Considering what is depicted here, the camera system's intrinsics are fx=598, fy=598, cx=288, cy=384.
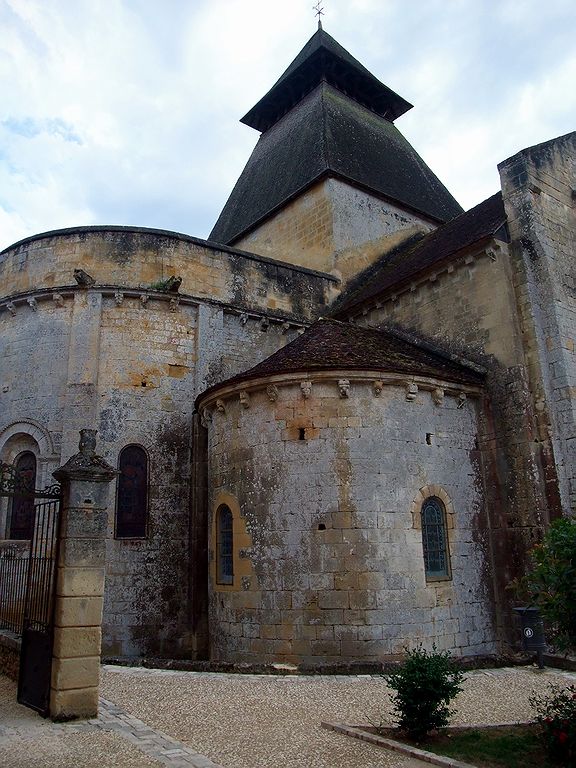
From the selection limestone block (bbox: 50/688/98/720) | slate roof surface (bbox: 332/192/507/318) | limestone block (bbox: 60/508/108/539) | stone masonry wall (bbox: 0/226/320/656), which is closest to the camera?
limestone block (bbox: 50/688/98/720)

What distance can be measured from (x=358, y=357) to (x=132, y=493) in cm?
544

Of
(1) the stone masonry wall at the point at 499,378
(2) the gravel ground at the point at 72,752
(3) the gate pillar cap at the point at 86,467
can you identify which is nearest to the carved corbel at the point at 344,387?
(1) the stone masonry wall at the point at 499,378

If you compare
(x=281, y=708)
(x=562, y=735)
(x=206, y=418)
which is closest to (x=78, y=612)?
(x=281, y=708)

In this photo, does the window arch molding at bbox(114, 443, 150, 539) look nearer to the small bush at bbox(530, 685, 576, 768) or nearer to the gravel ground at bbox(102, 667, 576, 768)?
the gravel ground at bbox(102, 667, 576, 768)

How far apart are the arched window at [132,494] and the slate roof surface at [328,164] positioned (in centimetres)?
1042

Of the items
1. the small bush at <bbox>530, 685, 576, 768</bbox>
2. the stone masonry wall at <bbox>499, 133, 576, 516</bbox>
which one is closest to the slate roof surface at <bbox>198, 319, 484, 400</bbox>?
the stone masonry wall at <bbox>499, 133, 576, 516</bbox>

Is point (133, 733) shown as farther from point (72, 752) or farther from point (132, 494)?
point (132, 494)

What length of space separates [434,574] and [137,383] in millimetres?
7043

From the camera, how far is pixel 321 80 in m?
22.1

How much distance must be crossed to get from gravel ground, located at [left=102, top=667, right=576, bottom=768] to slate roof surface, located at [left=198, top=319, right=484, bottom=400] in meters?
4.78

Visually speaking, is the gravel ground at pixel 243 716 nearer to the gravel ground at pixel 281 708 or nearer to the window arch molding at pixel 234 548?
the gravel ground at pixel 281 708

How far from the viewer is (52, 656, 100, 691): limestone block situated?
601 cm

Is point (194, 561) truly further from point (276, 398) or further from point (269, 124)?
point (269, 124)

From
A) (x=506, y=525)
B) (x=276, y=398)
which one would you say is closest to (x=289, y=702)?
(x=276, y=398)
